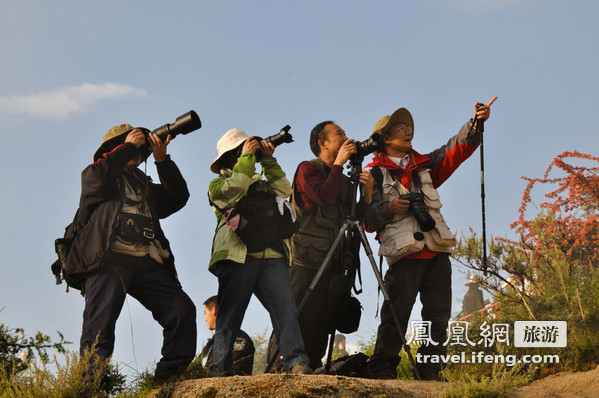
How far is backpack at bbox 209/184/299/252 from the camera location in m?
4.94

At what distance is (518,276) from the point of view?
835cm

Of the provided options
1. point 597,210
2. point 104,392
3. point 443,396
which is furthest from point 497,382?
point 597,210

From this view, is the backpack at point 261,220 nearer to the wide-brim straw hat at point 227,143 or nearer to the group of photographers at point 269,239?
the group of photographers at point 269,239

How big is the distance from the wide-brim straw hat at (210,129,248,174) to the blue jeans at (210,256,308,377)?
92cm

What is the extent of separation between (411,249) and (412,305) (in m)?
0.47

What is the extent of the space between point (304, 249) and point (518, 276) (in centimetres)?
395

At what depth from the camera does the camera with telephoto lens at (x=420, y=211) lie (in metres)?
5.37

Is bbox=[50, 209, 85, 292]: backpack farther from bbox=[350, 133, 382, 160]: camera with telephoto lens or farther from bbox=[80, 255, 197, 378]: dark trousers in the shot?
bbox=[350, 133, 382, 160]: camera with telephoto lens

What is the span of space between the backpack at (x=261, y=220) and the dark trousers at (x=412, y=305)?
3.40ft

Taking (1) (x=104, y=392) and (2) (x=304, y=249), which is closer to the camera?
(1) (x=104, y=392)

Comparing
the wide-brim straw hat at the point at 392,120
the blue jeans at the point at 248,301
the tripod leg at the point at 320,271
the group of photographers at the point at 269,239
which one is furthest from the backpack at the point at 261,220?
the wide-brim straw hat at the point at 392,120

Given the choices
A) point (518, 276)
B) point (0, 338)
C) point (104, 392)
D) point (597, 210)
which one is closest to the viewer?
point (104, 392)

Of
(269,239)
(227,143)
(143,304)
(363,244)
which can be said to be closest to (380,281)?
(363,244)

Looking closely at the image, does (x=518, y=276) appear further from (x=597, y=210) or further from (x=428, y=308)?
(x=428, y=308)
